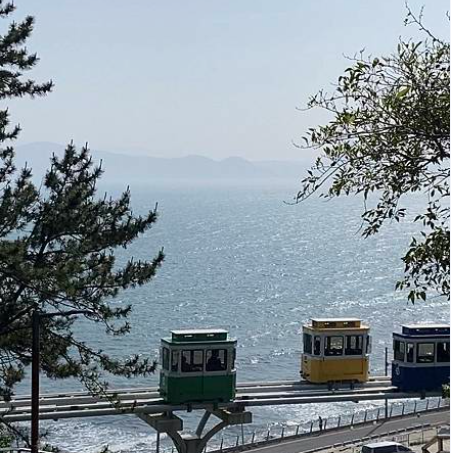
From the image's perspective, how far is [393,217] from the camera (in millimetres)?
4672

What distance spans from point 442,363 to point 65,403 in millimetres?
9973

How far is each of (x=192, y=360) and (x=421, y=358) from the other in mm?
6446

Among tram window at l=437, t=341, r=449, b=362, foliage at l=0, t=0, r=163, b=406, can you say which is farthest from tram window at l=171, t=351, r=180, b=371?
tram window at l=437, t=341, r=449, b=362

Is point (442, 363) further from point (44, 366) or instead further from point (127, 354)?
point (127, 354)

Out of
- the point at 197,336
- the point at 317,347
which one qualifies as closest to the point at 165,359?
the point at 197,336

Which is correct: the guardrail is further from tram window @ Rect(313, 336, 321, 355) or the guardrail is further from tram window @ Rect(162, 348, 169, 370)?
tram window @ Rect(162, 348, 169, 370)

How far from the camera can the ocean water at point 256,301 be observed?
3703cm

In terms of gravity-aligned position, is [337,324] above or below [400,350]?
above

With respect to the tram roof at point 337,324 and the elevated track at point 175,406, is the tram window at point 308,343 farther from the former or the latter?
the elevated track at point 175,406

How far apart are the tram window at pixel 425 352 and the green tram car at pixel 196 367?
5.35 m

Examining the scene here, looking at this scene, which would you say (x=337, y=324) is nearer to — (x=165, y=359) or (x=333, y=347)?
(x=333, y=347)

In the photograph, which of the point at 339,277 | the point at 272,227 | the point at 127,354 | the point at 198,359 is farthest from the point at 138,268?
the point at 272,227

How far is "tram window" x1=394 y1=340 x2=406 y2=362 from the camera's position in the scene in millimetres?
23136

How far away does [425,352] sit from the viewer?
23.0 m
